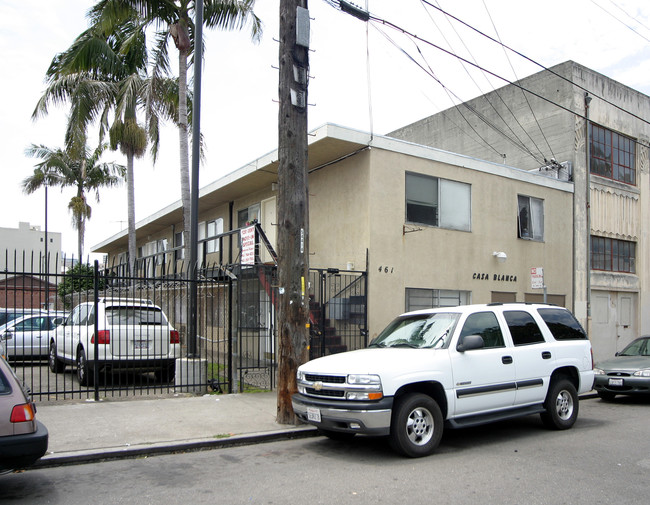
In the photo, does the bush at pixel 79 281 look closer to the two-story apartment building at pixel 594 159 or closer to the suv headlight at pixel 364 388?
the suv headlight at pixel 364 388

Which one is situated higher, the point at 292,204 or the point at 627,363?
the point at 292,204

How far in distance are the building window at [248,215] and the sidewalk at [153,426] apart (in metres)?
8.83

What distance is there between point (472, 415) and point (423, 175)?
7945mm

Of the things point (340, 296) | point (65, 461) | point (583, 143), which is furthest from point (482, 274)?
point (65, 461)

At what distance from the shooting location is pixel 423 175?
14156 millimetres

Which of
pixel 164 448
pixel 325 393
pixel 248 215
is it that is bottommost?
pixel 164 448

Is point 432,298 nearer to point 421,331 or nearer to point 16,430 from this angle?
point 421,331

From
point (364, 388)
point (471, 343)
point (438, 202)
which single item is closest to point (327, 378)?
point (364, 388)

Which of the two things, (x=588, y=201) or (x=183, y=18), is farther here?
(x=588, y=201)

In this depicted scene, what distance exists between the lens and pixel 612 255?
19688mm

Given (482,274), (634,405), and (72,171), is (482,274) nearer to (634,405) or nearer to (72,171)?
(634,405)

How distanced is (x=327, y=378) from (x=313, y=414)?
0.48m

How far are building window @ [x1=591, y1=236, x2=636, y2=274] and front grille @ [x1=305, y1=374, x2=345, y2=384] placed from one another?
578 inches

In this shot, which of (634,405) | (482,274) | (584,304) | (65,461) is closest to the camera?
(65,461)
